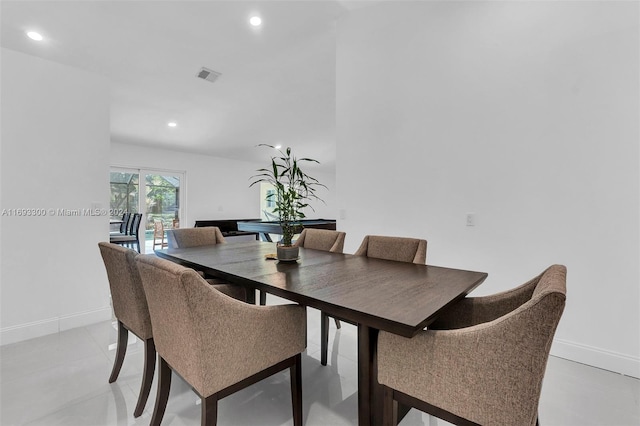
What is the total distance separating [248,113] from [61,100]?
2548 millimetres

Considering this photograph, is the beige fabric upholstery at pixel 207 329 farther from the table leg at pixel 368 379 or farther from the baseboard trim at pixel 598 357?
the baseboard trim at pixel 598 357

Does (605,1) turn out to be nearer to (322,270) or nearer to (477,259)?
(477,259)

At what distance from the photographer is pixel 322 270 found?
5.51 ft

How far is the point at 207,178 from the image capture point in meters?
6.47

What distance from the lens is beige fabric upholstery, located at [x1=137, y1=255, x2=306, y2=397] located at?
107 cm

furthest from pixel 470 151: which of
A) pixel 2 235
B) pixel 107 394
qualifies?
pixel 2 235

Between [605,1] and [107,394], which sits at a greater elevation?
[605,1]

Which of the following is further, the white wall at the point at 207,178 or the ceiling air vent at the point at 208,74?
the white wall at the point at 207,178

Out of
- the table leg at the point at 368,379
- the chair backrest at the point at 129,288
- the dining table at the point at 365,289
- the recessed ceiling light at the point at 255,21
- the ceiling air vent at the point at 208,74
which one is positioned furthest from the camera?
the ceiling air vent at the point at 208,74

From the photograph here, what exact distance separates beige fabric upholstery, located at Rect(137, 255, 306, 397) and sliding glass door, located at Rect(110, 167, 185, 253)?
4.96 meters

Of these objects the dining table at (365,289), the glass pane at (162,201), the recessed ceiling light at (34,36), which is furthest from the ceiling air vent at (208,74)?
the glass pane at (162,201)

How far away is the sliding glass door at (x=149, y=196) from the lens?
211 inches

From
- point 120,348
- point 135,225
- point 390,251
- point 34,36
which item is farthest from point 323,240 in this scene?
point 135,225

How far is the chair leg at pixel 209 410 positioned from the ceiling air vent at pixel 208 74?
3.43m
